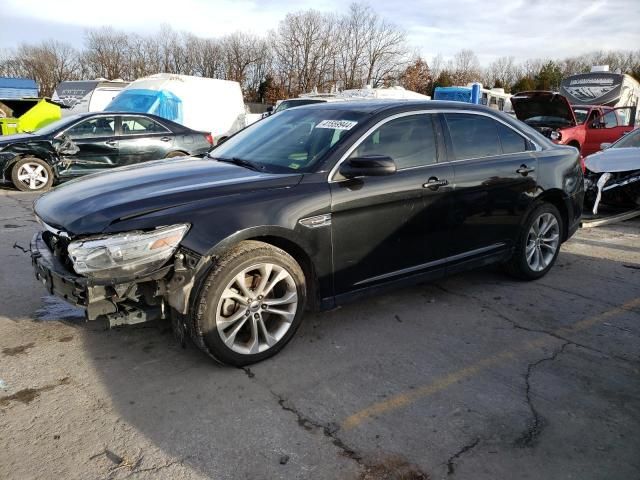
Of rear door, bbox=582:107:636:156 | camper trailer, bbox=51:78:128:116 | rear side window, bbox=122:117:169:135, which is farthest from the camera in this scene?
camper trailer, bbox=51:78:128:116

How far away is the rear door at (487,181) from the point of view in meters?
4.23

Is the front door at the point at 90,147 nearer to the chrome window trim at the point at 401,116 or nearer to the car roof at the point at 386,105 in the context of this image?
the car roof at the point at 386,105

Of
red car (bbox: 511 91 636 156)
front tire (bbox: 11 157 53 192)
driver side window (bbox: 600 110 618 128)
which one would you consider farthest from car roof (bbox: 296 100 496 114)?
driver side window (bbox: 600 110 618 128)

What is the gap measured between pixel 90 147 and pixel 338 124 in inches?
290

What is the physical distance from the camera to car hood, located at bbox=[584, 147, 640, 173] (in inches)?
304

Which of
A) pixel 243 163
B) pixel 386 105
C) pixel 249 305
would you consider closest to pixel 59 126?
pixel 243 163

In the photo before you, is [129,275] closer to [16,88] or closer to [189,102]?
[189,102]

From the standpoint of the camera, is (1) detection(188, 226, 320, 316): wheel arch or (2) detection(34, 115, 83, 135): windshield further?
(2) detection(34, 115, 83, 135): windshield

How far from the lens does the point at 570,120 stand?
1311cm

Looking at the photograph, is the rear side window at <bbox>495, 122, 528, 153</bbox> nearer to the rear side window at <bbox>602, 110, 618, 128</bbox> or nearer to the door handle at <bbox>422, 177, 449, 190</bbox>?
the door handle at <bbox>422, 177, 449, 190</bbox>

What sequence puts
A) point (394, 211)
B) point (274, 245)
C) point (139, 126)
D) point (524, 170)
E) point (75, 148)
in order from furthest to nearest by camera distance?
1. point (139, 126)
2. point (75, 148)
3. point (524, 170)
4. point (394, 211)
5. point (274, 245)

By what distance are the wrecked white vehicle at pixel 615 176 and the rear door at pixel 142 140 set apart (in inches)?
301

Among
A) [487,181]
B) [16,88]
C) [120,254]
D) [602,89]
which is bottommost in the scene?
[120,254]

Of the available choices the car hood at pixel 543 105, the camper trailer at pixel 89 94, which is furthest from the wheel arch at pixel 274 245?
the camper trailer at pixel 89 94
